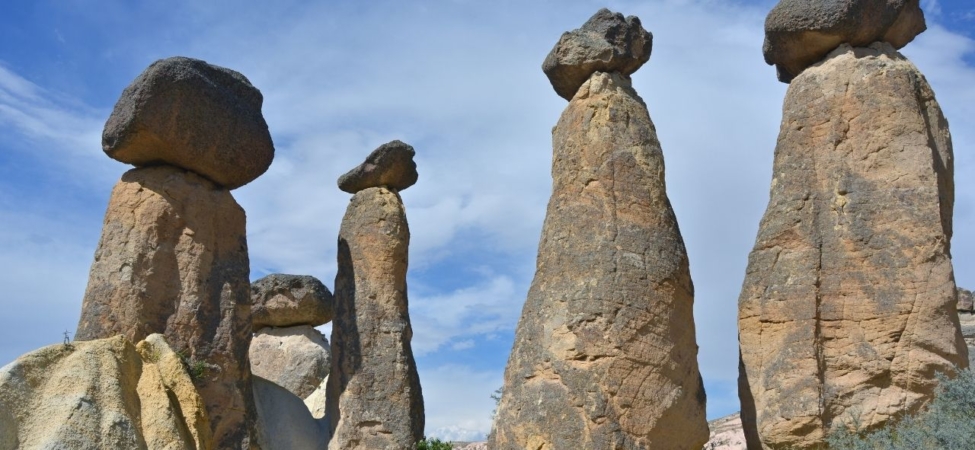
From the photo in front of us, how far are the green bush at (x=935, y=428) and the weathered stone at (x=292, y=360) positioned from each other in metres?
8.71

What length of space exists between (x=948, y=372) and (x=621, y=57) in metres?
3.91

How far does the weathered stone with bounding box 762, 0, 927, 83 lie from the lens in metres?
11.0

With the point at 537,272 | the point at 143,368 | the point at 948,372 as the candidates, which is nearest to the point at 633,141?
the point at 537,272

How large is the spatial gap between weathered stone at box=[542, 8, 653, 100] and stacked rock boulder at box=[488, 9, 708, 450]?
0.02m

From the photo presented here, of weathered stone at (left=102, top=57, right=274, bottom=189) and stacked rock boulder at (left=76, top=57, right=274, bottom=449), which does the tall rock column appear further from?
weathered stone at (left=102, top=57, right=274, bottom=189)

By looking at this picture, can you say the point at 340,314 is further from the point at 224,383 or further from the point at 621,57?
the point at 621,57

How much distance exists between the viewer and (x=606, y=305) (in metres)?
8.47

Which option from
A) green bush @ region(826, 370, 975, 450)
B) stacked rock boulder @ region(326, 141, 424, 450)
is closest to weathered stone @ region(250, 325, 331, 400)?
stacked rock boulder @ region(326, 141, 424, 450)

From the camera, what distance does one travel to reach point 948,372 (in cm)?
957

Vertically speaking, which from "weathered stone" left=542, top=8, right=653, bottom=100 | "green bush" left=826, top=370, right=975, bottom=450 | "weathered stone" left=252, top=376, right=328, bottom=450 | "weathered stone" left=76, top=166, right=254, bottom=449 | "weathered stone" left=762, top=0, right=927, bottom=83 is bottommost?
"green bush" left=826, top=370, right=975, bottom=450

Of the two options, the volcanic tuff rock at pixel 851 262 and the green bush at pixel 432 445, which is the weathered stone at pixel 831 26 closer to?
the volcanic tuff rock at pixel 851 262

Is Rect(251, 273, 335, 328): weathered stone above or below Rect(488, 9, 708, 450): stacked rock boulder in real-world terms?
above

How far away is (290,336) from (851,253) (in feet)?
29.4

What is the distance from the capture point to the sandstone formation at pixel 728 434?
1557 cm
